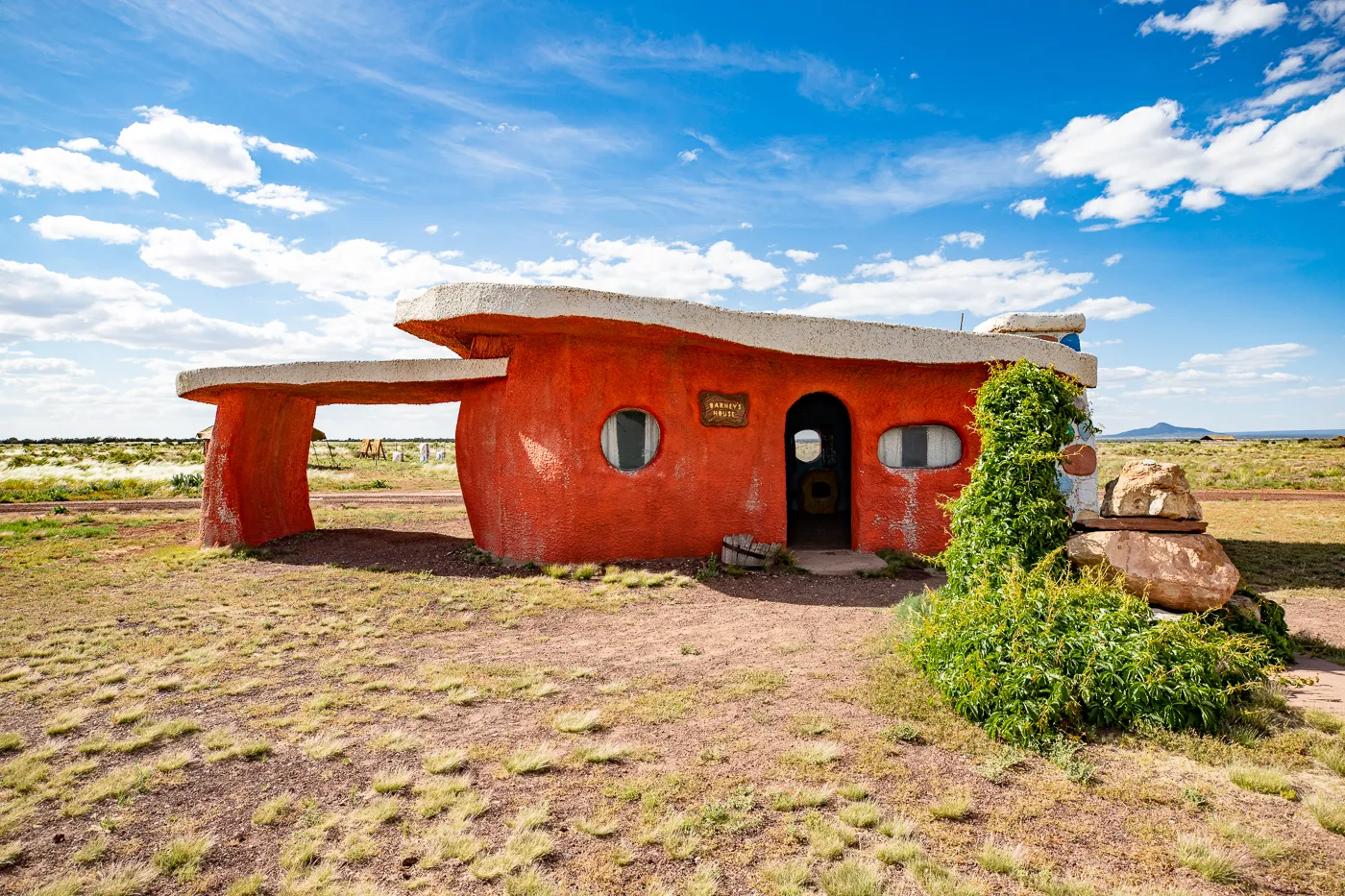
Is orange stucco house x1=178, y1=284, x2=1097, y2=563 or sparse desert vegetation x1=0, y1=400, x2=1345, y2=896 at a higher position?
orange stucco house x1=178, y1=284, x2=1097, y2=563

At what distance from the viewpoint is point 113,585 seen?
9086 mm

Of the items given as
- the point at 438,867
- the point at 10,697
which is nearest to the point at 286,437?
the point at 10,697

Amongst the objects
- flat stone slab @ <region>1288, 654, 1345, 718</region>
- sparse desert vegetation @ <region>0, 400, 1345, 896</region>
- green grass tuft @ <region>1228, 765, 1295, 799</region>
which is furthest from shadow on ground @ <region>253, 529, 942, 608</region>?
green grass tuft @ <region>1228, 765, 1295, 799</region>

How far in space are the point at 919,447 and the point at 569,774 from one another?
8.70 m

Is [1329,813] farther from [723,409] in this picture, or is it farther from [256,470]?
[256,470]

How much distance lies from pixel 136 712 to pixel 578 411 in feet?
19.2

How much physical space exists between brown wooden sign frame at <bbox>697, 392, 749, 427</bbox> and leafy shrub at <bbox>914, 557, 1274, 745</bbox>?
557 cm

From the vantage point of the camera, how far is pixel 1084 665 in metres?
4.62

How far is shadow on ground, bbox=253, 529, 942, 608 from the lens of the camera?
8828 mm

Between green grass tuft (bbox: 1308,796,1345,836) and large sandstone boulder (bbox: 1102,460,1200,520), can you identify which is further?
large sandstone boulder (bbox: 1102,460,1200,520)

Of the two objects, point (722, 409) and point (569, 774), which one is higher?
point (722, 409)

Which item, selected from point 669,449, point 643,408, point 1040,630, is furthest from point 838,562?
point 1040,630

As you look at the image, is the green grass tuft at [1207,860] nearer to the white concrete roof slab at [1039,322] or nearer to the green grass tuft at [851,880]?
the green grass tuft at [851,880]

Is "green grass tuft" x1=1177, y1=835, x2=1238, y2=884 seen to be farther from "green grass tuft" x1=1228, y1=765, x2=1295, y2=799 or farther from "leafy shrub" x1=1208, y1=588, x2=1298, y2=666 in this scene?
"leafy shrub" x1=1208, y1=588, x2=1298, y2=666
